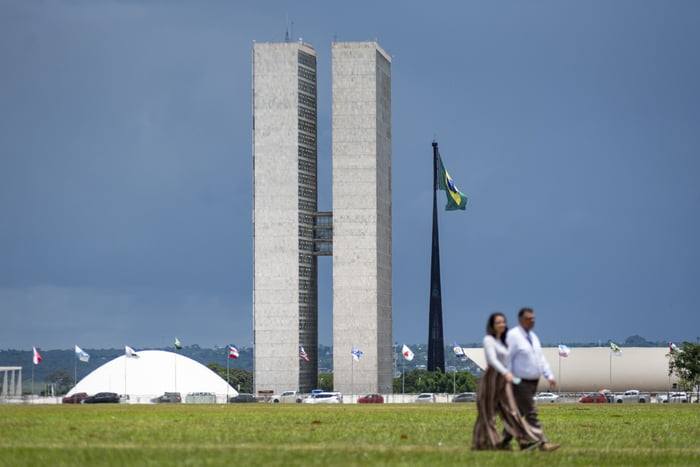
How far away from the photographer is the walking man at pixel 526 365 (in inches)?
739

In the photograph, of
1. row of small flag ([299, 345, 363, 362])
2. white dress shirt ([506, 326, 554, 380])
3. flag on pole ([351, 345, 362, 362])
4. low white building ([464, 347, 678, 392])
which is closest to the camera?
white dress shirt ([506, 326, 554, 380])

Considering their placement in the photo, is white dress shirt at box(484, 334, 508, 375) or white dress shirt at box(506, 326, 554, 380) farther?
white dress shirt at box(506, 326, 554, 380)

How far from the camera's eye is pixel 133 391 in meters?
152

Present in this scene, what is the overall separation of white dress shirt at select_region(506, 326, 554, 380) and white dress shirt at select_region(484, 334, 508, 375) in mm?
135

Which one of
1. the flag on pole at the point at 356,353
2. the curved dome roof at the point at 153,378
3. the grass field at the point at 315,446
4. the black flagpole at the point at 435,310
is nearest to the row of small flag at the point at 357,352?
the flag on pole at the point at 356,353

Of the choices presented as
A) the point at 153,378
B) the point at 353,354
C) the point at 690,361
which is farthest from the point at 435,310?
the point at 690,361

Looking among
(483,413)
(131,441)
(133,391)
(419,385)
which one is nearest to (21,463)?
(131,441)

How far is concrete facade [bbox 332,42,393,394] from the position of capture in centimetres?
15675

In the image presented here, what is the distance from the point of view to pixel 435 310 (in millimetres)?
189625

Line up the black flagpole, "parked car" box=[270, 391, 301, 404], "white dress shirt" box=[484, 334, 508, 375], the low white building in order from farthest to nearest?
the black flagpole → the low white building → "parked car" box=[270, 391, 301, 404] → "white dress shirt" box=[484, 334, 508, 375]

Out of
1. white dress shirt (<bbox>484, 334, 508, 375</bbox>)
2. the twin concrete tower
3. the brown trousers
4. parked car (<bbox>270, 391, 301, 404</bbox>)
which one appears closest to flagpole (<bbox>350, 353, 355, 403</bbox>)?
the twin concrete tower

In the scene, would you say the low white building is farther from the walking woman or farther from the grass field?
the walking woman

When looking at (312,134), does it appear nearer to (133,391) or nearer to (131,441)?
(133,391)

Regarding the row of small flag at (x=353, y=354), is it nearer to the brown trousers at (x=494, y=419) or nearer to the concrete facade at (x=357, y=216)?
the concrete facade at (x=357, y=216)
